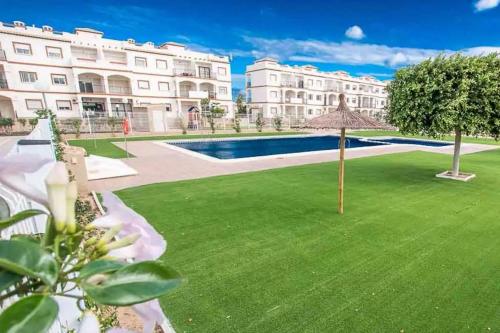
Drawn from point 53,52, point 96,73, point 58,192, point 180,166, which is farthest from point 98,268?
point 53,52

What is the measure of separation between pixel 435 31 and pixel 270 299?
97122mm

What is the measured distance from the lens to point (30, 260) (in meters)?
0.45

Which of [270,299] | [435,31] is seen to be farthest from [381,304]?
[435,31]

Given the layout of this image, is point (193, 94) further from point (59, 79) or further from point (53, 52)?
point (53, 52)

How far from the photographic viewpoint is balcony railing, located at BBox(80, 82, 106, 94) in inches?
1145

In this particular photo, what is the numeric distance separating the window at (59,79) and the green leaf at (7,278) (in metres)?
35.0

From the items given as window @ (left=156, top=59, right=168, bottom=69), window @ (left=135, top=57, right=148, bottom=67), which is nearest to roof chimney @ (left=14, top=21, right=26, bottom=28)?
window @ (left=135, top=57, right=148, bottom=67)

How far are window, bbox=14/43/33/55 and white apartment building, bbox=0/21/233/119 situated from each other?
0.05 metres

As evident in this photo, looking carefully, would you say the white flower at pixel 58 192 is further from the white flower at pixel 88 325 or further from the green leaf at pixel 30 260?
the white flower at pixel 88 325

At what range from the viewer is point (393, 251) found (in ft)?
14.3

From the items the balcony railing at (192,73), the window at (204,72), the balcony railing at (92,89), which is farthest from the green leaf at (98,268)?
the window at (204,72)

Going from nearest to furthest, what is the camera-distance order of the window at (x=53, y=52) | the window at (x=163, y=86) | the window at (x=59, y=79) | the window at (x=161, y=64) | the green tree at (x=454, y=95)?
the green tree at (x=454, y=95)
the window at (x=53, y=52)
the window at (x=59, y=79)
the window at (x=161, y=64)
the window at (x=163, y=86)

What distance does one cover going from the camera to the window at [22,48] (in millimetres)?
25980

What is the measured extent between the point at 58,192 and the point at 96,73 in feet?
112
